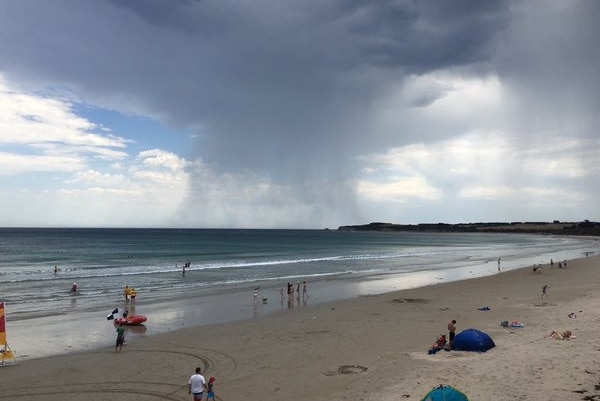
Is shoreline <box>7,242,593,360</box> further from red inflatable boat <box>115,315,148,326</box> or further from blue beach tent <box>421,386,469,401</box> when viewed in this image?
blue beach tent <box>421,386,469,401</box>

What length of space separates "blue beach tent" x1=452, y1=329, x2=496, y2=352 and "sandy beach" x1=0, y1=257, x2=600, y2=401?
28cm

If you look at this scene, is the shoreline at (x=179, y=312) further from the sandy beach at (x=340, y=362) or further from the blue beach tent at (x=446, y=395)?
the blue beach tent at (x=446, y=395)

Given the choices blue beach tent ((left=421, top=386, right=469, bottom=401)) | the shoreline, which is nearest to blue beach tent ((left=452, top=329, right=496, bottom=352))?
blue beach tent ((left=421, top=386, right=469, bottom=401))

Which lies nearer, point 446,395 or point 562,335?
point 446,395

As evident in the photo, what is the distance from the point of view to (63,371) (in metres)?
16.2

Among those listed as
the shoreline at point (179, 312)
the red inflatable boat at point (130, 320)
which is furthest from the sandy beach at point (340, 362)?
the red inflatable boat at point (130, 320)

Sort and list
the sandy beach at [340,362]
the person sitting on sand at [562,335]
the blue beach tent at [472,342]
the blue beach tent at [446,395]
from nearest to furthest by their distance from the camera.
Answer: the blue beach tent at [446,395]
the sandy beach at [340,362]
the blue beach tent at [472,342]
the person sitting on sand at [562,335]

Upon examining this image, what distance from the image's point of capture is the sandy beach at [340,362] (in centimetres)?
1323

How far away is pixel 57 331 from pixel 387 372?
53.3ft

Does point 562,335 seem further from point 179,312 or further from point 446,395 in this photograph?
point 179,312

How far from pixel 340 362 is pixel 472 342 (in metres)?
4.64

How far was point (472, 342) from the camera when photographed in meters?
16.7

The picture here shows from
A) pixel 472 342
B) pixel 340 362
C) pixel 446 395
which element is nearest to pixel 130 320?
pixel 340 362

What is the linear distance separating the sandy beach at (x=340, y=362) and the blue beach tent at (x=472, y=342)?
0.28 meters
